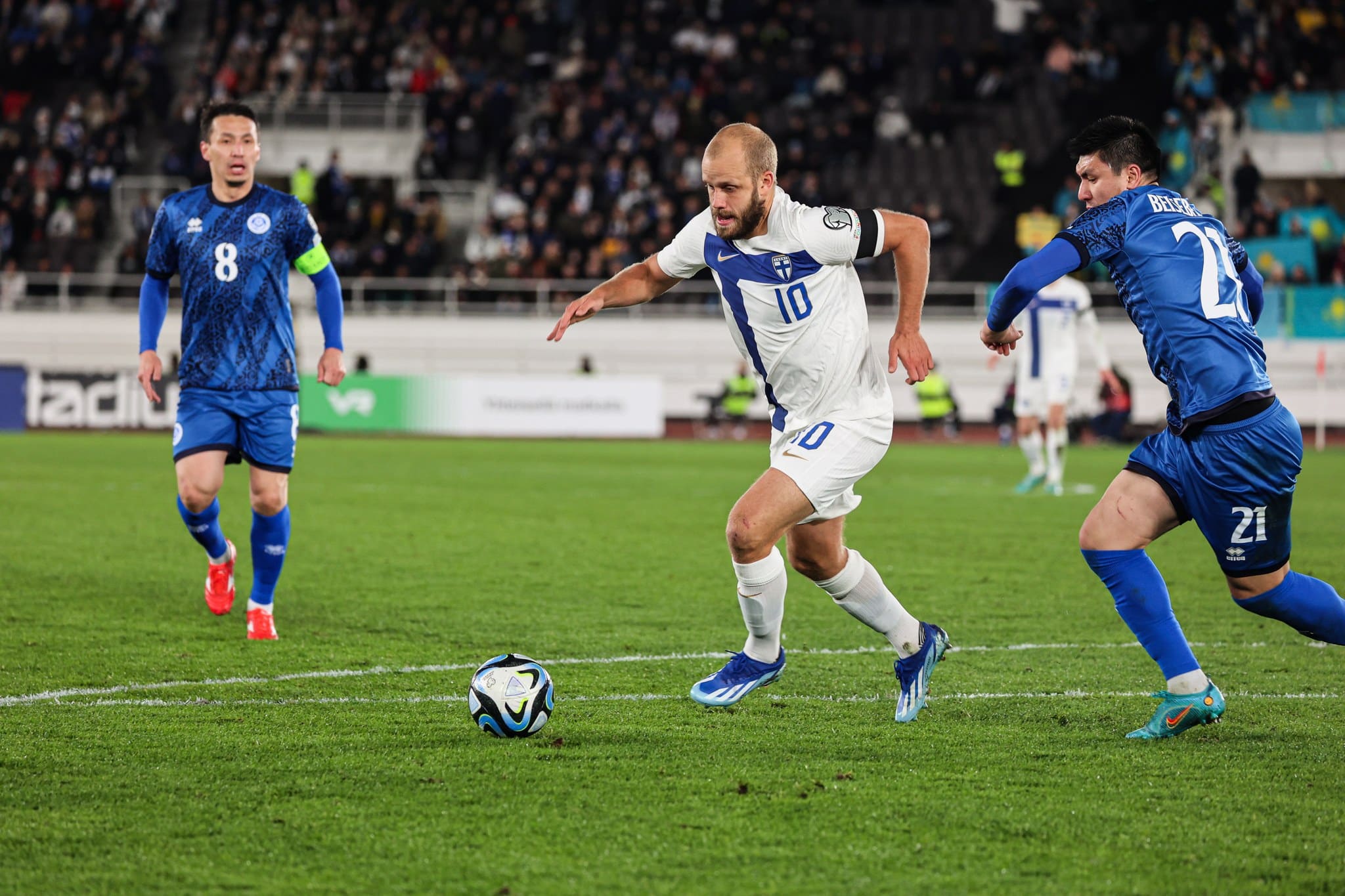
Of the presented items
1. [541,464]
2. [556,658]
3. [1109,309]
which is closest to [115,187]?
[541,464]

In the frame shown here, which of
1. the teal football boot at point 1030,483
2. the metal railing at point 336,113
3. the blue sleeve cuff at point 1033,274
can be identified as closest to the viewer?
the blue sleeve cuff at point 1033,274

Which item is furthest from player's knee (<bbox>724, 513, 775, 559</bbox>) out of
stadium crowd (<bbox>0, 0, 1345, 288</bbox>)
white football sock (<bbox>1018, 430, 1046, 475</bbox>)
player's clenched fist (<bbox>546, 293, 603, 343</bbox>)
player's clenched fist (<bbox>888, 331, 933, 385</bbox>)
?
stadium crowd (<bbox>0, 0, 1345, 288</bbox>)

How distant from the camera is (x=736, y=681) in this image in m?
5.21

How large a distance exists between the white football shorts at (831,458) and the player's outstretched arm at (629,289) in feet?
2.52

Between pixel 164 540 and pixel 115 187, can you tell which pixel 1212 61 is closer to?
pixel 115 187

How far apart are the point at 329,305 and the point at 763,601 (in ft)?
9.55

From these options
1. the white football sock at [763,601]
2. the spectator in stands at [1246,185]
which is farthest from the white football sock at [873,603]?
the spectator in stands at [1246,185]

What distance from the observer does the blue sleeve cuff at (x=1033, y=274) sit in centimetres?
455

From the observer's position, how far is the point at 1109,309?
28.2 metres

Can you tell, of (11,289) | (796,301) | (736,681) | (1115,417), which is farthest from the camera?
(11,289)

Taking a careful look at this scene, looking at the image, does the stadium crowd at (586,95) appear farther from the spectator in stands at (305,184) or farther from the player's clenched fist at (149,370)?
the player's clenched fist at (149,370)

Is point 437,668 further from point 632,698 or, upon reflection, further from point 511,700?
point 511,700

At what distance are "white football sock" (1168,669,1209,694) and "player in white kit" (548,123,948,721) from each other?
2.74 ft

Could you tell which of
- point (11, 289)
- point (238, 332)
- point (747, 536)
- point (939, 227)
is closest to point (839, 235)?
point (747, 536)
